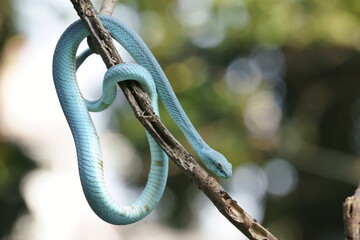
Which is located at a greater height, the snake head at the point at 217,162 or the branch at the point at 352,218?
the snake head at the point at 217,162

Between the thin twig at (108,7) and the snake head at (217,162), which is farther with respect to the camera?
the snake head at (217,162)

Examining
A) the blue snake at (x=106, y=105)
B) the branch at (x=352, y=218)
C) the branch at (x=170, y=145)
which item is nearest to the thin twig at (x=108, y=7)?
the blue snake at (x=106, y=105)

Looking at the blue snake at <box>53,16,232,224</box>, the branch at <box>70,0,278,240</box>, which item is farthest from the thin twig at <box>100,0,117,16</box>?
the branch at <box>70,0,278,240</box>

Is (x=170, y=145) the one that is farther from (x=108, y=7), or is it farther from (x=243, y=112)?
(x=243, y=112)

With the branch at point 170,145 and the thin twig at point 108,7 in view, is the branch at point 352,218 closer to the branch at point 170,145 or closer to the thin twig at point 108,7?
the branch at point 170,145

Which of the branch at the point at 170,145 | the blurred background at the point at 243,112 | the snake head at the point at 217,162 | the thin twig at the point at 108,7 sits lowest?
the branch at the point at 170,145

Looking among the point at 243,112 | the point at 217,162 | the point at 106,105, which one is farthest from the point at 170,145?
the point at 243,112

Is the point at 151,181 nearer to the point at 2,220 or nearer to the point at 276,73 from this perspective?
the point at 2,220
